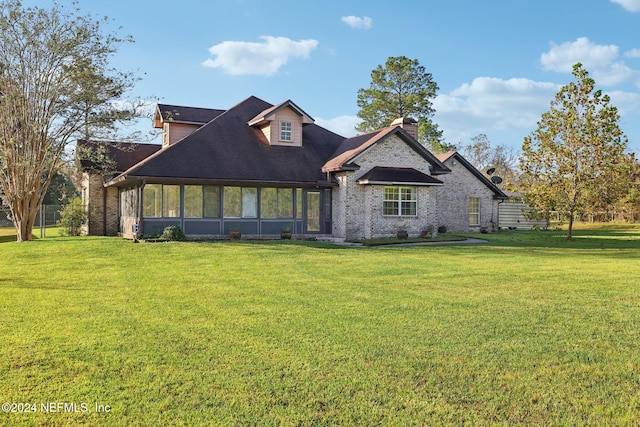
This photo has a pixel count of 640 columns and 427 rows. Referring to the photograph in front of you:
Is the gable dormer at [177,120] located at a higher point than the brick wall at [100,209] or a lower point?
higher

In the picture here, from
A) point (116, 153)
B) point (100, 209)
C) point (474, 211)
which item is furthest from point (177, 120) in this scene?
point (474, 211)

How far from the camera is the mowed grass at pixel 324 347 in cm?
496

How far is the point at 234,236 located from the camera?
24234mm

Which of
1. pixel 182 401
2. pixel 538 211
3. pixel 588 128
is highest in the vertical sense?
pixel 588 128

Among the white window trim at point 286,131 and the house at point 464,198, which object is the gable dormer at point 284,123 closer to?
the white window trim at point 286,131

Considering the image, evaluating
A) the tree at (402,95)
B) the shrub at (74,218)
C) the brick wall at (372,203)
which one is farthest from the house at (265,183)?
the tree at (402,95)

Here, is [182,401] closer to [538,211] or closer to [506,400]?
[506,400]

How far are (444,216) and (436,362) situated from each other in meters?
27.5

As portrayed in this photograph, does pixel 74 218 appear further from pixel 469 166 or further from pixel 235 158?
pixel 469 166

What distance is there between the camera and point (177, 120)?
28406mm

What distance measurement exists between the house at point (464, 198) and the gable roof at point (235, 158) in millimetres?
7513

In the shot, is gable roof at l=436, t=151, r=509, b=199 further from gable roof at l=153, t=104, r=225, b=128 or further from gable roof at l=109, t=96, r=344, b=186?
gable roof at l=153, t=104, r=225, b=128

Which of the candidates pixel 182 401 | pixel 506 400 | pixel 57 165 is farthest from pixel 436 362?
pixel 57 165

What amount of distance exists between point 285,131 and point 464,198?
12.4m
